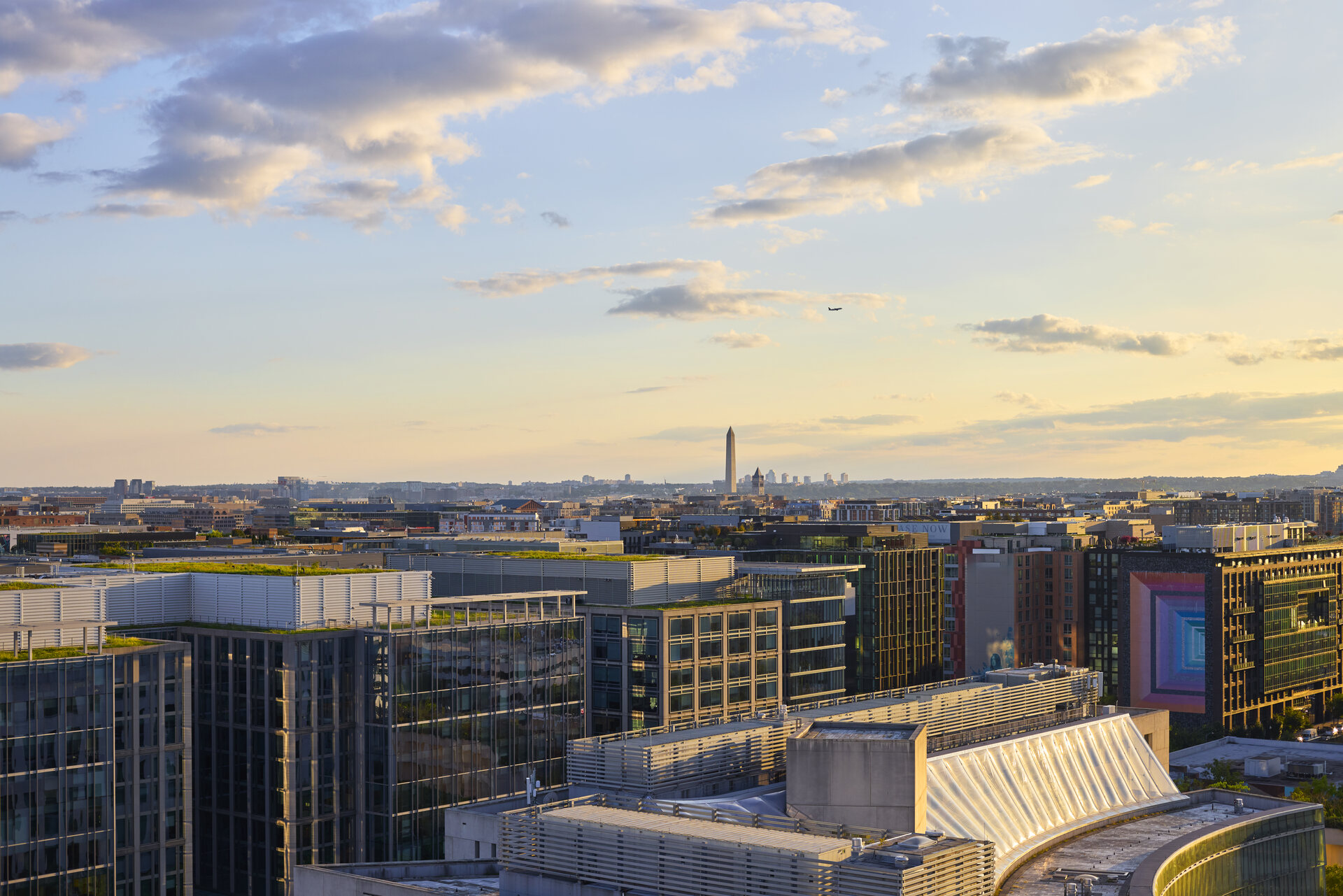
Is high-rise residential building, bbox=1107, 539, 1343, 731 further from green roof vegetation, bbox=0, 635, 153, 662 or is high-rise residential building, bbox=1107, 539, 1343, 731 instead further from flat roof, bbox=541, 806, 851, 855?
green roof vegetation, bbox=0, 635, 153, 662

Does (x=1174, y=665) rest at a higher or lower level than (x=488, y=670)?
lower

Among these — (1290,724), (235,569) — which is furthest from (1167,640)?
(235,569)

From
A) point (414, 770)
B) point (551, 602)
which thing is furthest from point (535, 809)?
point (551, 602)

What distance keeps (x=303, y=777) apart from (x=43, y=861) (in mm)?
15427

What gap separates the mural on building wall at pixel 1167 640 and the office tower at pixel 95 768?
486 feet

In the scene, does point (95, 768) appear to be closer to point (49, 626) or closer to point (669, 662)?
point (49, 626)

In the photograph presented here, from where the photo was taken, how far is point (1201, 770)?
132 meters

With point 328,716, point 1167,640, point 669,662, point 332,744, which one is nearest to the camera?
point 332,744

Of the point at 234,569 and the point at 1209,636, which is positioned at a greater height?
the point at 234,569

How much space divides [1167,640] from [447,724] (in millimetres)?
138088

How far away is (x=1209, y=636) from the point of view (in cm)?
18562

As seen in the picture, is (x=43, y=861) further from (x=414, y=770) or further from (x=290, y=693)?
(x=414, y=770)

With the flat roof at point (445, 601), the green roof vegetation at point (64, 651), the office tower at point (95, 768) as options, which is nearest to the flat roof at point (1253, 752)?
the flat roof at point (445, 601)

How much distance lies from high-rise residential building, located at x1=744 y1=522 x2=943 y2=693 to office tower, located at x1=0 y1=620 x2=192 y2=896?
4547 inches
